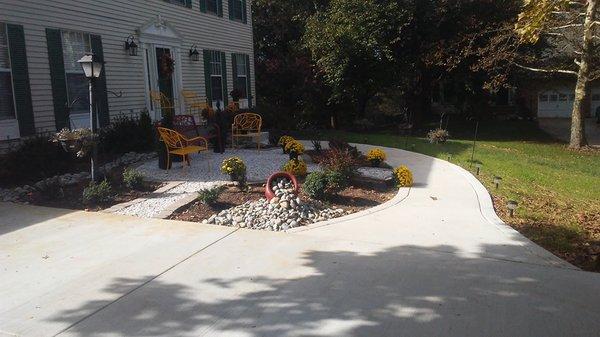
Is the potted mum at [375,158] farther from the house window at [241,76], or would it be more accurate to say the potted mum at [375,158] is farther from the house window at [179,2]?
the house window at [241,76]

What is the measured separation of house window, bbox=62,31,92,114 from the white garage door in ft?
95.7

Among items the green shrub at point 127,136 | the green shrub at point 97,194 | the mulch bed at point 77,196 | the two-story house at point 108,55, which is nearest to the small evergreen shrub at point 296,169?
the mulch bed at point 77,196

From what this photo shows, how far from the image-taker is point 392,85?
66.3ft

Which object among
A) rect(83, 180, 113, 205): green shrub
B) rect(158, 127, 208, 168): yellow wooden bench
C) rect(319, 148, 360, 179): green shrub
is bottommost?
rect(83, 180, 113, 205): green shrub

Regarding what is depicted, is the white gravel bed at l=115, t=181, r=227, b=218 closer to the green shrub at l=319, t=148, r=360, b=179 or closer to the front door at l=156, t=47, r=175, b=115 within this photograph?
the green shrub at l=319, t=148, r=360, b=179

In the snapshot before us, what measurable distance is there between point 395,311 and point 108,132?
808 centimetres

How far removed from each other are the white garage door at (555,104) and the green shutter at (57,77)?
29.8 metres

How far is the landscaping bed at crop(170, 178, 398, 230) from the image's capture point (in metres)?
6.37

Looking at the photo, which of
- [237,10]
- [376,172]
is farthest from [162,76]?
[376,172]

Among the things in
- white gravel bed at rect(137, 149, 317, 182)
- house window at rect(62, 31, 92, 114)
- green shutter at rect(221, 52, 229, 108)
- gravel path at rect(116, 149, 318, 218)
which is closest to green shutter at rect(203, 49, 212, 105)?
green shutter at rect(221, 52, 229, 108)

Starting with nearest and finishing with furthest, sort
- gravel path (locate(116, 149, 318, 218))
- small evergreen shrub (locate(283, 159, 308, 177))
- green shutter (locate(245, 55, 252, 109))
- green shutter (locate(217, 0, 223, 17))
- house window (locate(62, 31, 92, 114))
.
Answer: gravel path (locate(116, 149, 318, 218)) < small evergreen shrub (locate(283, 159, 308, 177)) < house window (locate(62, 31, 92, 114)) < green shutter (locate(217, 0, 223, 17)) < green shutter (locate(245, 55, 252, 109))

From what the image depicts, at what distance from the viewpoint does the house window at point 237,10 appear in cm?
1759

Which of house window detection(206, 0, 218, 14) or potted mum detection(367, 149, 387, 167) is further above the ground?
house window detection(206, 0, 218, 14)

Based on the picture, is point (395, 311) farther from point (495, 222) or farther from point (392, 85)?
point (392, 85)
